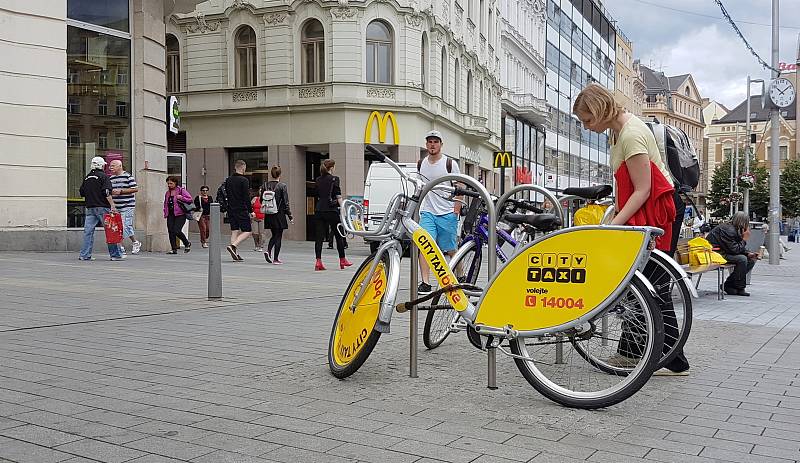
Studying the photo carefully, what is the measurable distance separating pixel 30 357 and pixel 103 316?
1.95 metres

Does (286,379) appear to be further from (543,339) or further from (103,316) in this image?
(103,316)

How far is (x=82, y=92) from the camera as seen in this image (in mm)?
16703

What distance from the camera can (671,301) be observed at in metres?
5.27

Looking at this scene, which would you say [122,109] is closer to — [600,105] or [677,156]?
[677,156]

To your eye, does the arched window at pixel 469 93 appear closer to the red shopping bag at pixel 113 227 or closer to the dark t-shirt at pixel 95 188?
the dark t-shirt at pixel 95 188

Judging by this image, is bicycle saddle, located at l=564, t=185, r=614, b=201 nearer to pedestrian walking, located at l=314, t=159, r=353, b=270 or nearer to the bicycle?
the bicycle

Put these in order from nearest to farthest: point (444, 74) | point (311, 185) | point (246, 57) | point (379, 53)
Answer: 1. point (379, 53)
2. point (311, 185)
3. point (246, 57)
4. point (444, 74)

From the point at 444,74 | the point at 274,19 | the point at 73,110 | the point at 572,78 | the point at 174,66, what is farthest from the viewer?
the point at 572,78

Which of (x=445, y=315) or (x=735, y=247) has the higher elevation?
(x=735, y=247)

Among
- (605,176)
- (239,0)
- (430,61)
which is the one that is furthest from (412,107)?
(605,176)

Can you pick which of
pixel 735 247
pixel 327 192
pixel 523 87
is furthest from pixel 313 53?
pixel 523 87

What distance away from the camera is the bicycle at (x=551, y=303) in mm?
4336

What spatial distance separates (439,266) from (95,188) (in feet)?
36.1

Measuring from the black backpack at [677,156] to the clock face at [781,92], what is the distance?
19.4 meters
